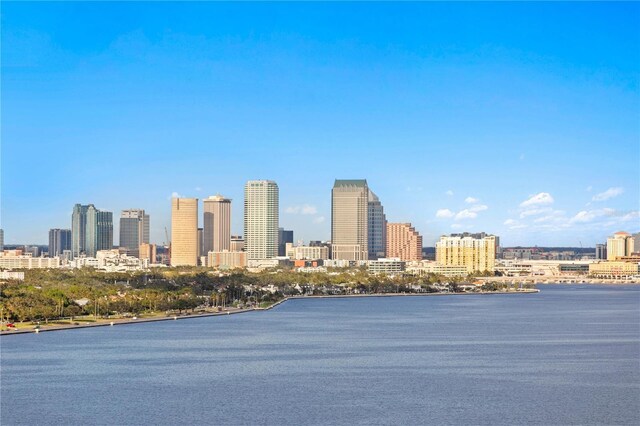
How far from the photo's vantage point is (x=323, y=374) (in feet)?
145

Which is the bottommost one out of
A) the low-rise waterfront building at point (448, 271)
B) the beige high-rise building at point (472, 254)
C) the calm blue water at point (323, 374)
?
the calm blue water at point (323, 374)

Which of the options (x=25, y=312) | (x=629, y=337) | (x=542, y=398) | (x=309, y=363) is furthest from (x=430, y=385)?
(x=25, y=312)

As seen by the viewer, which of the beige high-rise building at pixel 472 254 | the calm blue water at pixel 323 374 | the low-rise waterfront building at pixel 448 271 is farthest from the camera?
the beige high-rise building at pixel 472 254

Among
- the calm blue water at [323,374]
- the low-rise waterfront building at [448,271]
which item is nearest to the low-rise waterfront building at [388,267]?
the low-rise waterfront building at [448,271]

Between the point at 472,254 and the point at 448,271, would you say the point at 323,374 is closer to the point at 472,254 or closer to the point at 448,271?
the point at 448,271

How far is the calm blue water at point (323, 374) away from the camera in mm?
35344

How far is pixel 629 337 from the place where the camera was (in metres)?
61.8

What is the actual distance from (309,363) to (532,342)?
52.7 ft

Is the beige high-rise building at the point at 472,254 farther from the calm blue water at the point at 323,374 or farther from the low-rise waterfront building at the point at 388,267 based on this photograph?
the calm blue water at the point at 323,374

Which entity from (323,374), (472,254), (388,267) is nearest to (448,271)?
(472,254)

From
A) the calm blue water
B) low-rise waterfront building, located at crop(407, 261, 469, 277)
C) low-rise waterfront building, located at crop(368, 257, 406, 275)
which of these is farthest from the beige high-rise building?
the calm blue water

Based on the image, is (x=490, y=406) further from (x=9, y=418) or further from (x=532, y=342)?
(x=532, y=342)

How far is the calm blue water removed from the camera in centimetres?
3534

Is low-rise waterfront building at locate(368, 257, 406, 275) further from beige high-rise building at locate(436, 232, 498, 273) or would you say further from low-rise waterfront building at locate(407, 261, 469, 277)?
beige high-rise building at locate(436, 232, 498, 273)
